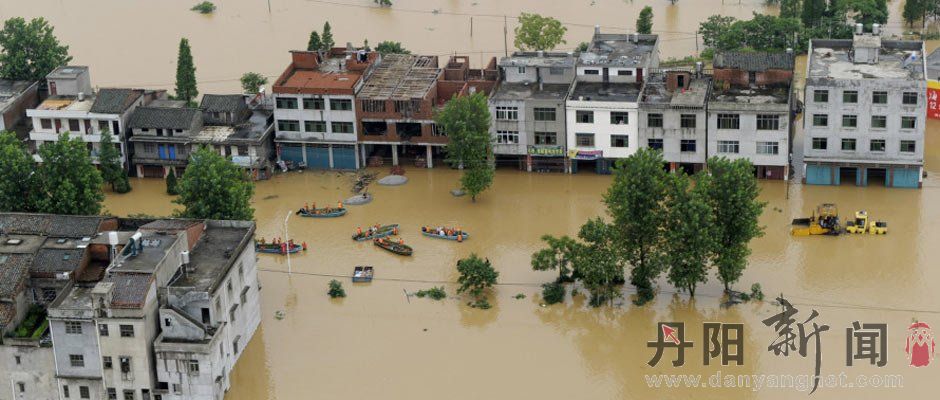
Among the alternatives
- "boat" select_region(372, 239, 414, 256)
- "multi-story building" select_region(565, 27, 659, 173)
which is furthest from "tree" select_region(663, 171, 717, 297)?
"multi-story building" select_region(565, 27, 659, 173)

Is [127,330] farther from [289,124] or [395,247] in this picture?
[289,124]

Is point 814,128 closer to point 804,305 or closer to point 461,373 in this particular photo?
point 804,305

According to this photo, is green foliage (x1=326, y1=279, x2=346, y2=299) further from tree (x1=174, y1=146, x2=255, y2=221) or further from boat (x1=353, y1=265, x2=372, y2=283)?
tree (x1=174, y1=146, x2=255, y2=221)

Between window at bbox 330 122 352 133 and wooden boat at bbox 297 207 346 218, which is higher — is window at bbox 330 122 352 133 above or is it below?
above

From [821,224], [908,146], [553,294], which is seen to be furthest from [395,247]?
[908,146]

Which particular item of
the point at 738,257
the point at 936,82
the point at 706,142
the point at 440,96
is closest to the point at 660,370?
the point at 738,257
